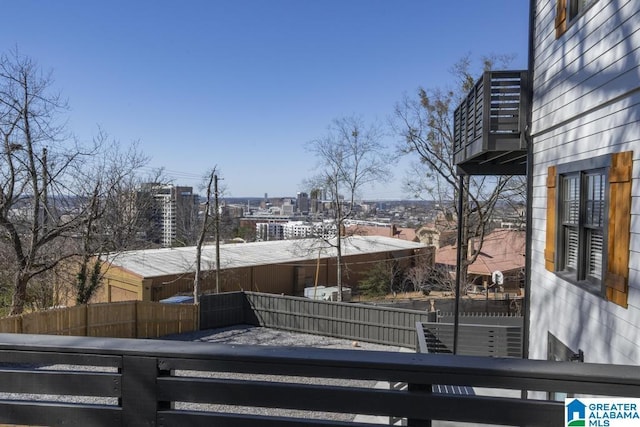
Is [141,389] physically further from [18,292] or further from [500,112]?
[18,292]

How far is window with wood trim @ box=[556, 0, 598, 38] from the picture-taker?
4590 millimetres

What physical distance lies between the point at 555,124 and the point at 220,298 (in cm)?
1564

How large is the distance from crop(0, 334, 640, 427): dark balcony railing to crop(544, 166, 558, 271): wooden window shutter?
157 inches

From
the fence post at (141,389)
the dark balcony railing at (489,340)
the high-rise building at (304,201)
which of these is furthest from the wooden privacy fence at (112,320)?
the high-rise building at (304,201)

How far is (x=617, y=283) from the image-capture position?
12.3 feet

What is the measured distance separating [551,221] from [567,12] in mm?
2167

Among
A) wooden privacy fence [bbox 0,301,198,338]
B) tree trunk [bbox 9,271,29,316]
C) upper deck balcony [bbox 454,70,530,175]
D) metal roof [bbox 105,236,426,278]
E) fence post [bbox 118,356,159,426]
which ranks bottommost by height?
wooden privacy fence [bbox 0,301,198,338]

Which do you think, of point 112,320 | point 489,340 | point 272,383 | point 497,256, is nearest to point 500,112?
point 272,383

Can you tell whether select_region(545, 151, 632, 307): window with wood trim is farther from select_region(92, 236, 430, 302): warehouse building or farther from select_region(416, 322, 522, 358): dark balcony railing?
select_region(92, 236, 430, 302): warehouse building

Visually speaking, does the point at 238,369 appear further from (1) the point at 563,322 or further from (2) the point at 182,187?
(2) the point at 182,187

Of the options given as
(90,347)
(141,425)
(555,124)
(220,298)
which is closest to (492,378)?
(141,425)

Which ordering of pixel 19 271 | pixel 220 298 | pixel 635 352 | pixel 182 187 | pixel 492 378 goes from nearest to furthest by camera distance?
pixel 492 378
pixel 635 352
pixel 19 271
pixel 220 298
pixel 182 187

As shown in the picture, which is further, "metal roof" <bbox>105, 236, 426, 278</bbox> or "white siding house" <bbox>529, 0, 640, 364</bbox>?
"metal roof" <bbox>105, 236, 426, 278</bbox>

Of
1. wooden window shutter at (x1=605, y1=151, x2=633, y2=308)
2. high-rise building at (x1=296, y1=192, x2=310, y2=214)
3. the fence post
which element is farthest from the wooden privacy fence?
high-rise building at (x1=296, y1=192, x2=310, y2=214)
